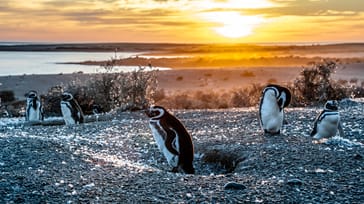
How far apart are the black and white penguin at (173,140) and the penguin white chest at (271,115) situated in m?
2.46

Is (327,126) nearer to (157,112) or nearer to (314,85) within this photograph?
(157,112)

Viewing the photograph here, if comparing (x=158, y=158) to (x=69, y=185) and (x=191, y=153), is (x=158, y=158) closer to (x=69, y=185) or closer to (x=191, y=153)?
(x=191, y=153)

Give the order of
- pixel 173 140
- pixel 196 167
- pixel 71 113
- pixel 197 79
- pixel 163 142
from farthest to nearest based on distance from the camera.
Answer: pixel 197 79, pixel 71 113, pixel 196 167, pixel 163 142, pixel 173 140

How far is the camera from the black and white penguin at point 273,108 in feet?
35.0

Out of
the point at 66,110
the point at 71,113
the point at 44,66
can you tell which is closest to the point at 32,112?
the point at 66,110

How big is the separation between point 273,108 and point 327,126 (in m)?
0.96

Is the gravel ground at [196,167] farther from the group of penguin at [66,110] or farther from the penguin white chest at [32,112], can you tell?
the penguin white chest at [32,112]

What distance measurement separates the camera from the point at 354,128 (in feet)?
38.0

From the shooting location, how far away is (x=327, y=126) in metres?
10.8

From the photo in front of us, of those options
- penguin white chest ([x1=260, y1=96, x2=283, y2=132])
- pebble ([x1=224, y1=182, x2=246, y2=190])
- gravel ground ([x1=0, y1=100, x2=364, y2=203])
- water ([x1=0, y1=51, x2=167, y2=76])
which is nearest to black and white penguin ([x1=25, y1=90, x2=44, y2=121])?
gravel ground ([x1=0, y1=100, x2=364, y2=203])

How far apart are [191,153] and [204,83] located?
2592 cm

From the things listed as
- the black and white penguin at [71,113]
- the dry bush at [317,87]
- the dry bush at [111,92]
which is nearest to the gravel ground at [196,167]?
the black and white penguin at [71,113]

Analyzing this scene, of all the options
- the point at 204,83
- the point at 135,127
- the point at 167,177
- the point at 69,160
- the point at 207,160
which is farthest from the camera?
the point at 204,83

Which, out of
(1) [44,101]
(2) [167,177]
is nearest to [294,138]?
(2) [167,177]
